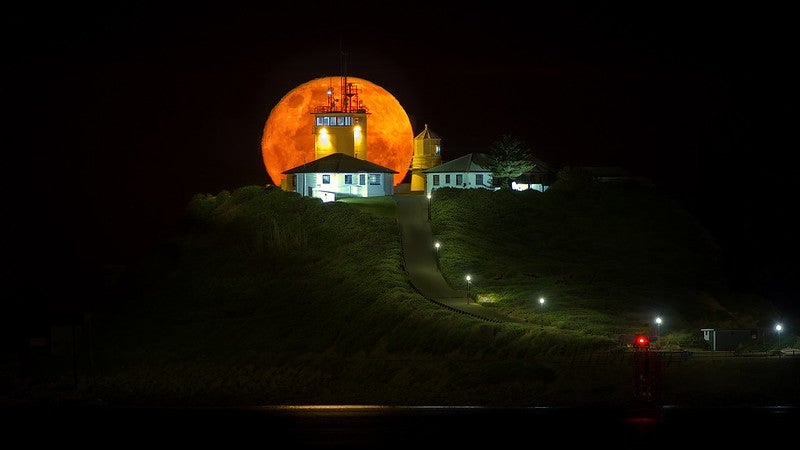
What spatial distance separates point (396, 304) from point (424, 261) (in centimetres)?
954

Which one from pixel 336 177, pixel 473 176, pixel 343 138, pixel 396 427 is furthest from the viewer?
pixel 473 176

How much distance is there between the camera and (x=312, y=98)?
96.0 meters

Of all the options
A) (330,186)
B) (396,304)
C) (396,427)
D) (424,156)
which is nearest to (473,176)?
(424,156)

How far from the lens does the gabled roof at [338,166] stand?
93.5 meters

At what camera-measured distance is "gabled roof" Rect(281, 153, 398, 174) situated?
3681 inches

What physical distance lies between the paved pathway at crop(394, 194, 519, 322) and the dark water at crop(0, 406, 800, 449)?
15270 mm

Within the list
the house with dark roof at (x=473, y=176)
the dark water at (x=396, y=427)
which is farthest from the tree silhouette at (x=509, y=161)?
the dark water at (x=396, y=427)

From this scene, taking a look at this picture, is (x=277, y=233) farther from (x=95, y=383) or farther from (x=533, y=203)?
(x=95, y=383)

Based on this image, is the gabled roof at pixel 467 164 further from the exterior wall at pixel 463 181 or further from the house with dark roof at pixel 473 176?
the exterior wall at pixel 463 181

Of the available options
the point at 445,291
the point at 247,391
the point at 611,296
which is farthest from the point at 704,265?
the point at 247,391

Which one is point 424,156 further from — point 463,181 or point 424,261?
point 424,261

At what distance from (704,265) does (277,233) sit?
23660mm

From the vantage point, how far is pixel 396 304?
73.1 metres

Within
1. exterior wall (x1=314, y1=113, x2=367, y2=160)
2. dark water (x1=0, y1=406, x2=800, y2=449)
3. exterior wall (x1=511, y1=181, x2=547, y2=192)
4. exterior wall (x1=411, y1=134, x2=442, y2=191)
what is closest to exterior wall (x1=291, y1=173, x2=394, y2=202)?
exterior wall (x1=314, y1=113, x2=367, y2=160)
